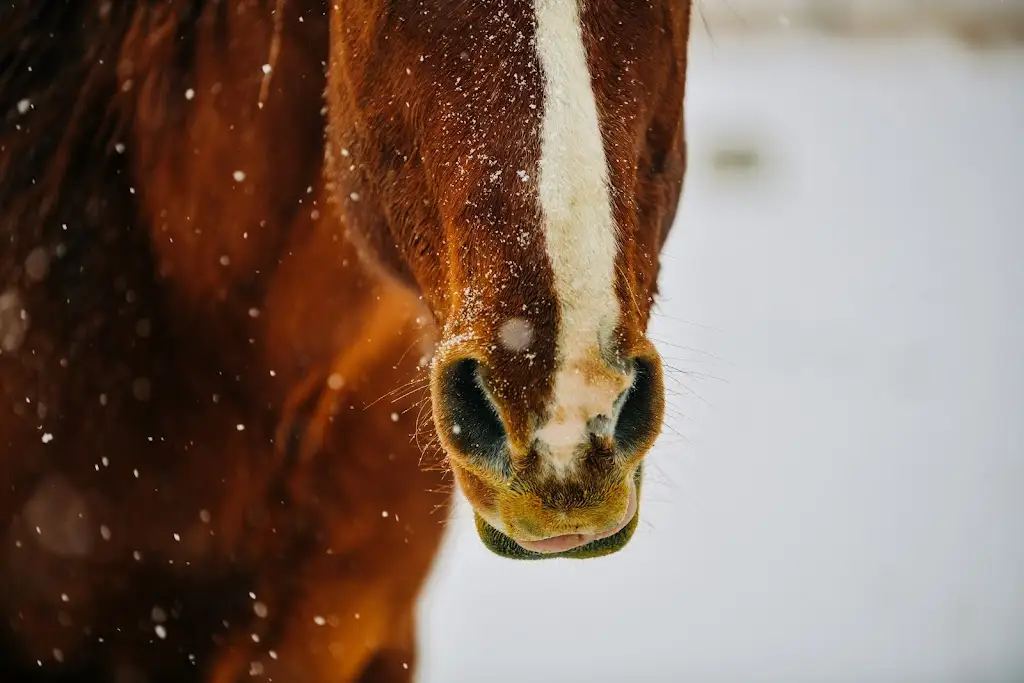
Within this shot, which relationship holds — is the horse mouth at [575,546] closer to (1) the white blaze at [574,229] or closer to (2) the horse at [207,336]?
(1) the white blaze at [574,229]

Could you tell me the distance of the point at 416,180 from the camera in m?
1.51

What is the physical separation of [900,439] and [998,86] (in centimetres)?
644

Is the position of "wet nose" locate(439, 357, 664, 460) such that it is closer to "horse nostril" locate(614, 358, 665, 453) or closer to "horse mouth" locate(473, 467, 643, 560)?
"horse nostril" locate(614, 358, 665, 453)

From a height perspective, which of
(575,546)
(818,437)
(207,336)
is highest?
(575,546)

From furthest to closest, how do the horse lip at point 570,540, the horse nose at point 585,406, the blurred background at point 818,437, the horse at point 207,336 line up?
1. the blurred background at point 818,437
2. the horse at point 207,336
3. the horse lip at point 570,540
4. the horse nose at point 585,406

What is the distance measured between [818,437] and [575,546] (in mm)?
3762

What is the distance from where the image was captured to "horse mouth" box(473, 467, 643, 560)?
1292 mm

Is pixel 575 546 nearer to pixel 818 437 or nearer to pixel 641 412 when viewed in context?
pixel 641 412

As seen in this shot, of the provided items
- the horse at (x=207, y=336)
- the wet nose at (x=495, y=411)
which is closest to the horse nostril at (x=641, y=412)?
the wet nose at (x=495, y=411)

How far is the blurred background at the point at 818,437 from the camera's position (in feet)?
11.3

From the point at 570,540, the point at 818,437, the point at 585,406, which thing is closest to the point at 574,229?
the point at 585,406

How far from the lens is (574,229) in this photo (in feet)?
3.85

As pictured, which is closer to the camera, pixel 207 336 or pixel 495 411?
pixel 495 411

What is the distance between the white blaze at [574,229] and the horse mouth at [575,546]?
0.63 feet
